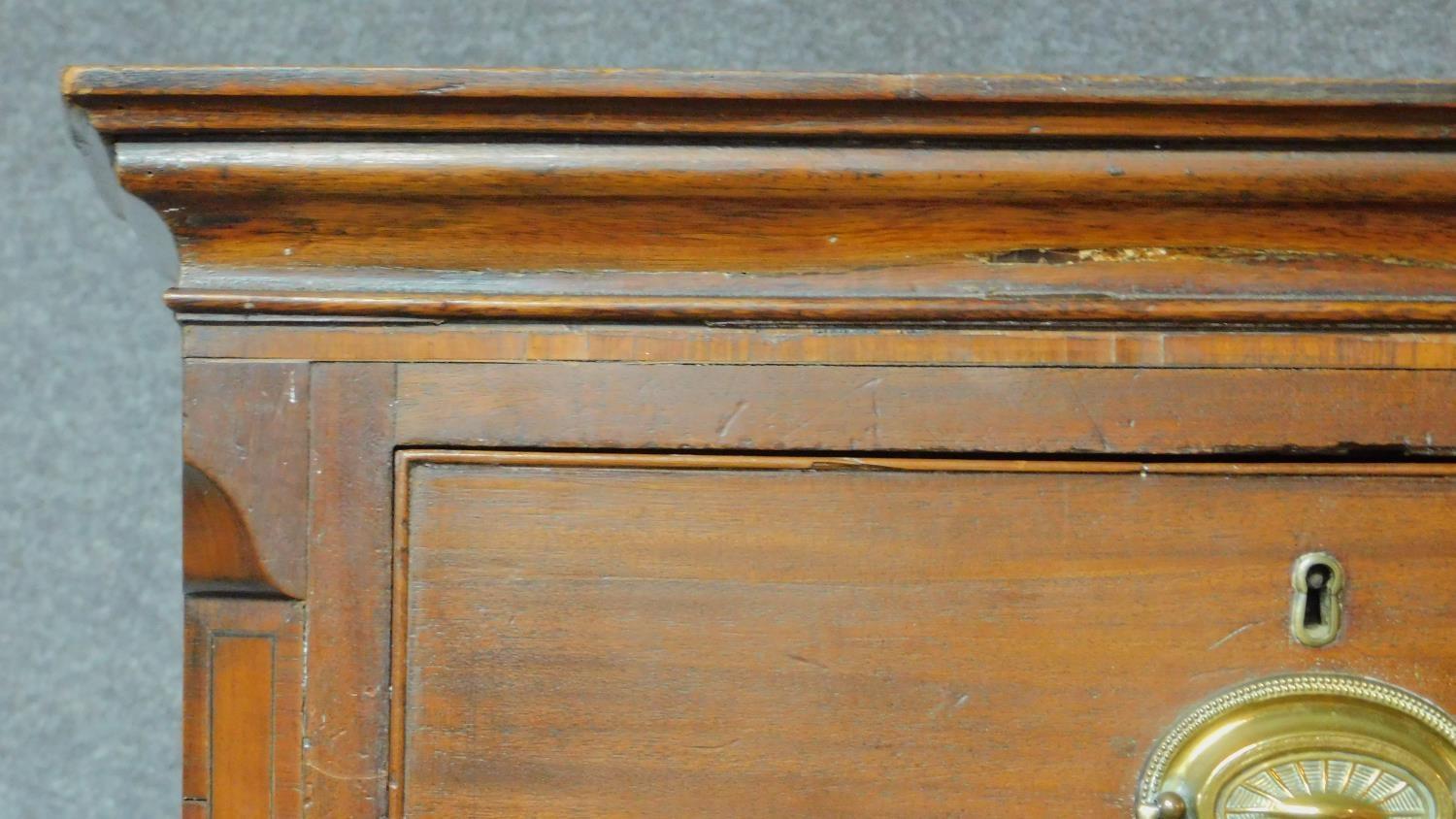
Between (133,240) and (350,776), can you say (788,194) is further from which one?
(133,240)

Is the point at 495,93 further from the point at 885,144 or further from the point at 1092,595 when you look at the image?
the point at 1092,595

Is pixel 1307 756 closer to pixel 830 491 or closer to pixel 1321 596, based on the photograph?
pixel 1321 596

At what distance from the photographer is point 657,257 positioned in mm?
446

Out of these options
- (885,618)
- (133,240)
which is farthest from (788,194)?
(133,240)

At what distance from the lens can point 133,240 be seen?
92 cm

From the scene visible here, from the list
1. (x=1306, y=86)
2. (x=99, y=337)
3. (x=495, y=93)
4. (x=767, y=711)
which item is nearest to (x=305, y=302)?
(x=495, y=93)

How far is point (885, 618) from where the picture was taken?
0.44 meters

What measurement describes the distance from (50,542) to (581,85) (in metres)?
0.67

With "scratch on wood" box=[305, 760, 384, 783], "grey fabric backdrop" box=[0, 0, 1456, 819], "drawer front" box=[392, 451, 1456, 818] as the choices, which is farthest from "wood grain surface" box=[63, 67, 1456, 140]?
"grey fabric backdrop" box=[0, 0, 1456, 819]

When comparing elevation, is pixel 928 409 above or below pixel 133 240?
below

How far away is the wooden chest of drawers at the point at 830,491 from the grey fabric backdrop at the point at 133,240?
1.67 feet

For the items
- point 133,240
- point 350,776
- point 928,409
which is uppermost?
point 133,240

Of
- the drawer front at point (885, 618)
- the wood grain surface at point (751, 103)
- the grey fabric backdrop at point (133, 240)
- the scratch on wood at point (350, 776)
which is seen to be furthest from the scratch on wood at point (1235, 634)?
the grey fabric backdrop at point (133, 240)

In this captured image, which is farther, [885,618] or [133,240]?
[133,240]
